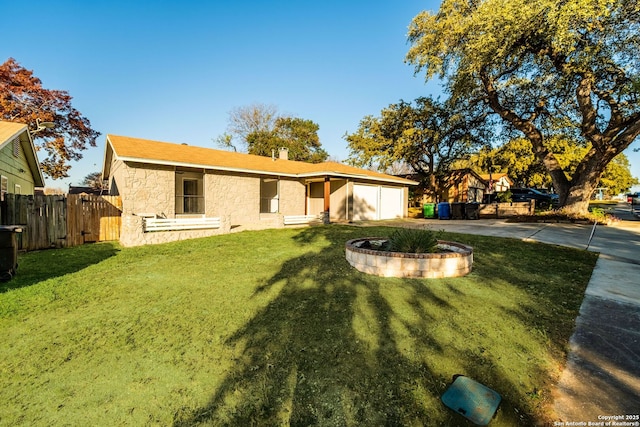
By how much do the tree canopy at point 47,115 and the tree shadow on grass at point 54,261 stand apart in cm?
1674

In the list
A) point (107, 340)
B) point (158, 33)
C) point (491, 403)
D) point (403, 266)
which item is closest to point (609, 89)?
point (403, 266)

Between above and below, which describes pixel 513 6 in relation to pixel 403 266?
above

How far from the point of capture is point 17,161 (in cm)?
1143

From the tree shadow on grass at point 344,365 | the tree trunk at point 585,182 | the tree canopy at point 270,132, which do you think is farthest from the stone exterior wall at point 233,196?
the tree canopy at point 270,132

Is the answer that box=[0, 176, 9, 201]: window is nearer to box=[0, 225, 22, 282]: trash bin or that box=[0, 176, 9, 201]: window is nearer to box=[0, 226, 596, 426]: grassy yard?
box=[0, 225, 22, 282]: trash bin

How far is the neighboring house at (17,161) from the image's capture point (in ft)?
31.6

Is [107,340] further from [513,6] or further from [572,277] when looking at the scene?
[513,6]

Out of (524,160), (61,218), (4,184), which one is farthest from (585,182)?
(4,184)

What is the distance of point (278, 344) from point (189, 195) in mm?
11145

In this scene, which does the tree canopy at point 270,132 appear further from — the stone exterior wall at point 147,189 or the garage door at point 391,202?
the stone exterior wall at point 147,189

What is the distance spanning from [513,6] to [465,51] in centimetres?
209

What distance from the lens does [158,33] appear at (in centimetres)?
1320

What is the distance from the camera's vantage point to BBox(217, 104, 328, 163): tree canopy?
3291 centimetres

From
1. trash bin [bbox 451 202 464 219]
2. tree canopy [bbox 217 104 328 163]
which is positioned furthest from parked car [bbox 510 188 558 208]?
tree canopy [bbox 217 104 328 163]
